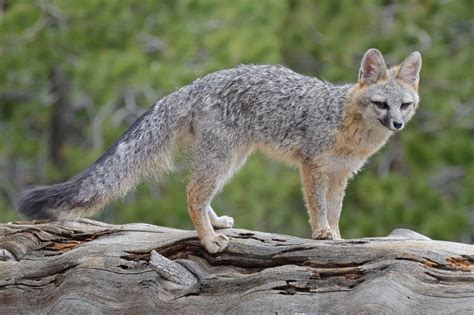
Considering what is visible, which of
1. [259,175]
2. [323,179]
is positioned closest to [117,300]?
[323,179]

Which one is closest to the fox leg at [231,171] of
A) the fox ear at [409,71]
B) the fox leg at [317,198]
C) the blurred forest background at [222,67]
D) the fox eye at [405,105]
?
the fox leg at [317,198]

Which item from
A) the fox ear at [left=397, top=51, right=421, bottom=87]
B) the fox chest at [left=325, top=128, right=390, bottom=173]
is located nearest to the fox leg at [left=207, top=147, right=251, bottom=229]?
the fox chest at [left=325, top=128, right=390, bottom=173]

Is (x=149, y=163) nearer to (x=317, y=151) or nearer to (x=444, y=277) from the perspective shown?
(x=317, y=151)

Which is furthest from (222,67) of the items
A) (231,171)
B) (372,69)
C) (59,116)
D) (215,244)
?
(215,244)

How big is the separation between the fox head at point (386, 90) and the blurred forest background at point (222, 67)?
16.3ft

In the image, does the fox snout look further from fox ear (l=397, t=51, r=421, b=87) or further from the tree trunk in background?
the tree trunk in background

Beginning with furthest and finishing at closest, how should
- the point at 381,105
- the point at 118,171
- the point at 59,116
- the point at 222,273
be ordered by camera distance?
the point at 59,116 < the point at 381,105 < the point at 118,171 < the point at 222,273

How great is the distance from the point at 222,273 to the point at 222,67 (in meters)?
7.81

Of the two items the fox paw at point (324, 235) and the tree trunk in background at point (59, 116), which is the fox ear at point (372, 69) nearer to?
the fox paw at point (324, 235)

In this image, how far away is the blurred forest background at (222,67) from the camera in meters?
14.8

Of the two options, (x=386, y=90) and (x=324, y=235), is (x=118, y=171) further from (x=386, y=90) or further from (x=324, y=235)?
(x=386, y=90)

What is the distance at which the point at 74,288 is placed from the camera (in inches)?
283

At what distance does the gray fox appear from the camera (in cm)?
733

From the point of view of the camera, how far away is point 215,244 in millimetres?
7227
